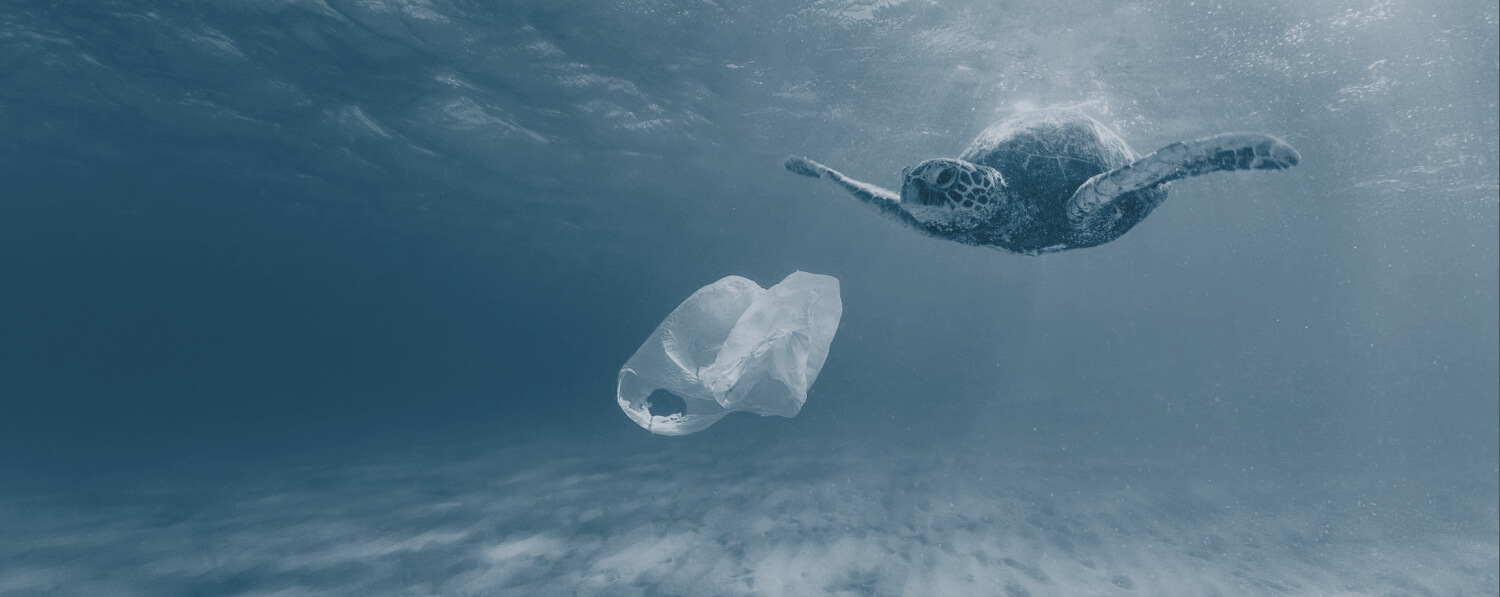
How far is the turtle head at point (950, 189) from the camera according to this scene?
3.38 metres

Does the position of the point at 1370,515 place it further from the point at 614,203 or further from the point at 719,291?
the point at 614,203

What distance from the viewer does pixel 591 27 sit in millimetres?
11109

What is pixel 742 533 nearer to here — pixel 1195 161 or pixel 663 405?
pixel 663 405

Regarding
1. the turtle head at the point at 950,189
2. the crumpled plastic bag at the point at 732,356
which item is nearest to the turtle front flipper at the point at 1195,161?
the turtle head at the point at 950,189

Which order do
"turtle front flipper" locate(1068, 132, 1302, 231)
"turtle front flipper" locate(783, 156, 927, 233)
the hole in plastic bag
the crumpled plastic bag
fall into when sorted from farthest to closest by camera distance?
the hole in plastic bag < the crumpled plastic bag < "turtle front flipper" locate(783, 156, 927, 233) < "turtle front flipper" locate(1068, 132, 1302, 231)

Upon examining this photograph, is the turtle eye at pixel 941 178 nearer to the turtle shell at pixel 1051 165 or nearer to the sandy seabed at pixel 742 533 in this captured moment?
the turtle shell at pixel 1051 165

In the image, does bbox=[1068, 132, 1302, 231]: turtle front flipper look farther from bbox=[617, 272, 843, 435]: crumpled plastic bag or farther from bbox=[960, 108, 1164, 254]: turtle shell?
bbox=[617, 272, 843, 435]: crumpled plastic bag

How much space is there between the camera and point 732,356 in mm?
5703

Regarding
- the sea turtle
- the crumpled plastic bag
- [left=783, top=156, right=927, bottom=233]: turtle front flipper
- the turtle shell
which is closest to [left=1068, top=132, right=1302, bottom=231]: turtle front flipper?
the sea turtle

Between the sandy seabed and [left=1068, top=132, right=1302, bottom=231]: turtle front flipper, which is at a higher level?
[left=1068, top=132, right=1302, bottom=231]: turtle front flipper

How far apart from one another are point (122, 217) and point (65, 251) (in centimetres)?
1206

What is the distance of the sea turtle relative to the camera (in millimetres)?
3131

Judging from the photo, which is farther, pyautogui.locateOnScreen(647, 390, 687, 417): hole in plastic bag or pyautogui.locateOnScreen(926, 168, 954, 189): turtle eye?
pyautogui.locateOnScreen(647, 390, 687, 417): hole in plastic bag

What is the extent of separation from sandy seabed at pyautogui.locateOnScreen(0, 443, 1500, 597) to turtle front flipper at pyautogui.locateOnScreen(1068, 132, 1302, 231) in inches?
209
